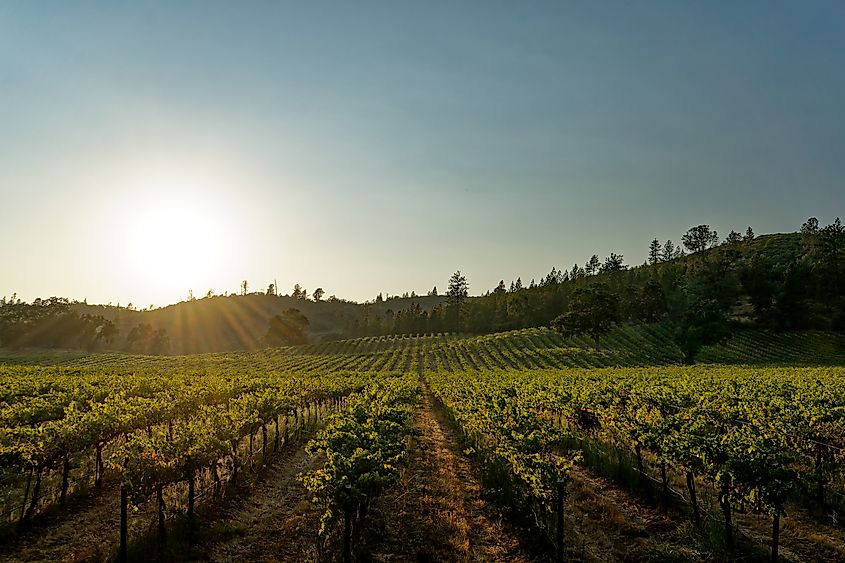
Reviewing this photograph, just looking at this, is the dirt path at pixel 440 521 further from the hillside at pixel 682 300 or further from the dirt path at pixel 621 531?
the hillside at pixel 682 300

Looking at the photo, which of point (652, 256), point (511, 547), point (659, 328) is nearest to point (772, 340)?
point (659, 328)

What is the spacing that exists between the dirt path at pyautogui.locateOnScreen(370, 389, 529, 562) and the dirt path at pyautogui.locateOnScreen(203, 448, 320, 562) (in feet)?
6.77

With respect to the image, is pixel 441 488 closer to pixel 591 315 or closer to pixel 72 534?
pixel 72 534

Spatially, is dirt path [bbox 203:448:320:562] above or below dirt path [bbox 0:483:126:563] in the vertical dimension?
below

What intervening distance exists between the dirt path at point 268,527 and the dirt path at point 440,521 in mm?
2063

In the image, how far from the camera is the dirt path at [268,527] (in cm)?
1351

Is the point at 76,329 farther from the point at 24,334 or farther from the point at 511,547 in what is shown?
the point at 511,547

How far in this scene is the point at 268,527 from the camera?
50.7 ft

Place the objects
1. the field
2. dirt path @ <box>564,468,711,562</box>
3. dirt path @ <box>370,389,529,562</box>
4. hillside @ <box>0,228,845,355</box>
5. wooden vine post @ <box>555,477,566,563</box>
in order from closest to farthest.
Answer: wooden vine post @ <box>555,477,566,563</box> → the field → dirt path @ <box>564,468,711,562</box> → dirt path @ <box>370,389,529,562</box> → hillside @ <box>0,228,845,355</box>

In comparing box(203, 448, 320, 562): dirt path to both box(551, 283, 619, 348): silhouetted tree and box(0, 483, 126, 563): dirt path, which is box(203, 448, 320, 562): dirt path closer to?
box(0, 483, 126, 563): dirt path

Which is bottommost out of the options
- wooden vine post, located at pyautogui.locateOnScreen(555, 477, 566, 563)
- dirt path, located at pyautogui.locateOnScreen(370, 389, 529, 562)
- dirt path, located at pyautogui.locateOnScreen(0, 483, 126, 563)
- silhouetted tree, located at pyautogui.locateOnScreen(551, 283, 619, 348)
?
dirt path, located at pyautogui.locateOnScreen(370, 389, 529, 562)

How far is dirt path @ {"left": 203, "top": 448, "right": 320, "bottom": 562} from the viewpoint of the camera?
44.3ft

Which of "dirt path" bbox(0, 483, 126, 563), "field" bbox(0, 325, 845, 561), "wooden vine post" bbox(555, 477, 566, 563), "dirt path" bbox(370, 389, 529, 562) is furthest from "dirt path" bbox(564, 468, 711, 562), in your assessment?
"dirt path" bbox(0, 483, 126, 563)

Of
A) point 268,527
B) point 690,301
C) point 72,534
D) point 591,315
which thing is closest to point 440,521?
point 268,527
